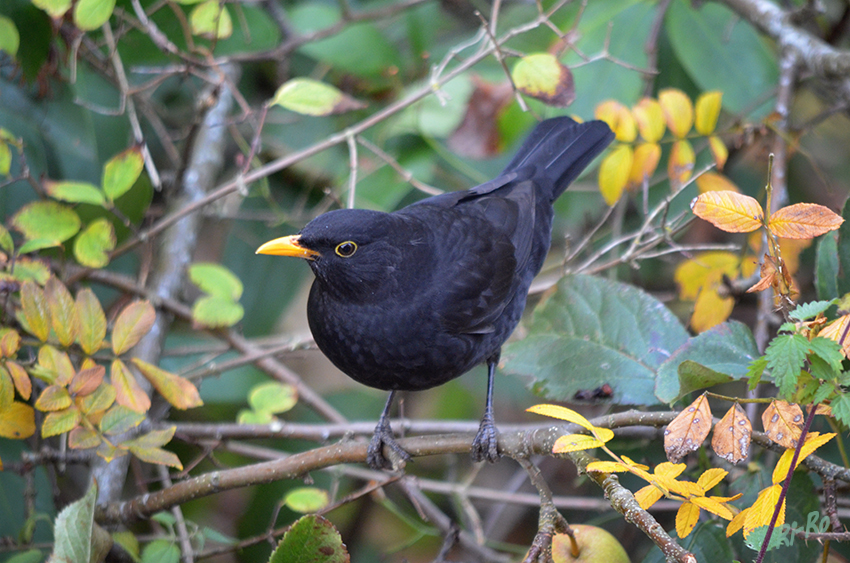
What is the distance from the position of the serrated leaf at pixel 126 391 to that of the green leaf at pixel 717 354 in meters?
1.58

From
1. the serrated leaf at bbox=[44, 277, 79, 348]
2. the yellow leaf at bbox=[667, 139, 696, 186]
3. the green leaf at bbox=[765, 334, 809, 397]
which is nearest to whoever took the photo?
the green leaf at bbox=[765, 334, 809, 397]

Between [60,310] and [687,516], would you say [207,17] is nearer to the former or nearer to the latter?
[60,310]

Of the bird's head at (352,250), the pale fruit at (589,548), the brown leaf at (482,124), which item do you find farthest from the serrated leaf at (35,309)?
the brown leaf at (482,124)

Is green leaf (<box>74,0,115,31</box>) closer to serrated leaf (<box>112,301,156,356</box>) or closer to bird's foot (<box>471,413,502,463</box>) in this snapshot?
serrated leaf (<box>112,301,156,356</box>)

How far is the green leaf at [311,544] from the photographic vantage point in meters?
1.85

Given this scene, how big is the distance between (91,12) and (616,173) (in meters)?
2.15

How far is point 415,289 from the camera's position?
8.86 feet

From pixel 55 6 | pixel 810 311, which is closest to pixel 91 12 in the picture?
pixel 55 6

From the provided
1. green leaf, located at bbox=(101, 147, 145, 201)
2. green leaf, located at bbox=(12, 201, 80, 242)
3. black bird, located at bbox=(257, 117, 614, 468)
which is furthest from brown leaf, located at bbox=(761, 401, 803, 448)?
green leaf, located at bbox=(12, 201, 80, 242)

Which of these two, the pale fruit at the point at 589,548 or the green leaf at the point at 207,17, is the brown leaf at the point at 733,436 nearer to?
the pale fruit at the point at 589,548

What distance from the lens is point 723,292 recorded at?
290 centimetres

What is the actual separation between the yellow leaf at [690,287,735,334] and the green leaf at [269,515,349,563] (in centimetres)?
176

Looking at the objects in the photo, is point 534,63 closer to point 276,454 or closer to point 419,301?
point 419,301

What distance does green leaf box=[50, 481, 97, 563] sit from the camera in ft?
6.47
